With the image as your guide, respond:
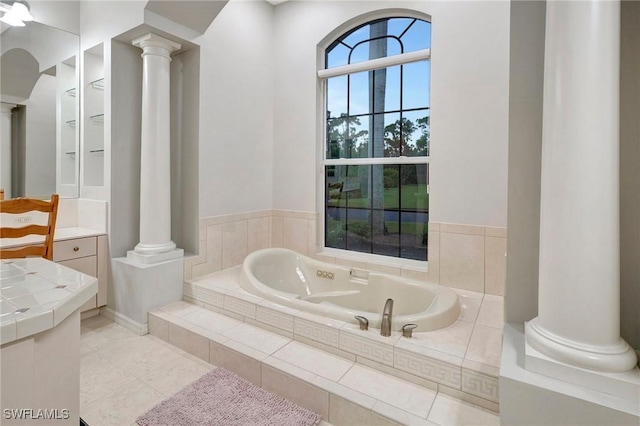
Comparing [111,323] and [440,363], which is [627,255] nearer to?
[440,363]

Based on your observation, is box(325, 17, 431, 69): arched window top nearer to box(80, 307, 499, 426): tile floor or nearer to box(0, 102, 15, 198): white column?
box(80, 307, 499, 426): tile floor

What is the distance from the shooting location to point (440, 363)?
1.60m

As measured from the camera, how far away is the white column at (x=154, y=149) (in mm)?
2578

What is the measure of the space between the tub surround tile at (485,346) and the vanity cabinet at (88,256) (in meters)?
2.66

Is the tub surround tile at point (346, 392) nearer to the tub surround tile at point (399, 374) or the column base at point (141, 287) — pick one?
the tub surround tile at point (399, 374)

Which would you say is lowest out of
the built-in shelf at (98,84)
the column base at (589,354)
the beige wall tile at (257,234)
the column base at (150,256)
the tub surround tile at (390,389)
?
the tub surround tile at (390,389)

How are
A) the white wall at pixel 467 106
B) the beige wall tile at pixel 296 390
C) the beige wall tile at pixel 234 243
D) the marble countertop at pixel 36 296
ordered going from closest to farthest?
1. the marble countertop at pixel 36 296
2. the beige wall tile at pixel 296 390
3. the white wall at pixel 467 106
4. the beige wall tile at pixel 234 243

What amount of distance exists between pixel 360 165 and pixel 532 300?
200 centimetres

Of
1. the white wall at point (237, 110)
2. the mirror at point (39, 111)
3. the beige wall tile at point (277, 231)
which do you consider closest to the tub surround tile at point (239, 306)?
the white wall at point (237, 110)

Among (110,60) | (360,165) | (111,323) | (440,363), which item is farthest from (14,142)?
(440,363)

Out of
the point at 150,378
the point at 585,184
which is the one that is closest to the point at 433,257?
the point at 585,184

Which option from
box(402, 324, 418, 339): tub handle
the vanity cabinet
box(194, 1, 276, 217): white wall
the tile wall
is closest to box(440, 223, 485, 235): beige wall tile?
the tile wall

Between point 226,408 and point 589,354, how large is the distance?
1.61 meters

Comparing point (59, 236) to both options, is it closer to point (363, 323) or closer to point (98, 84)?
point (98, 84)
